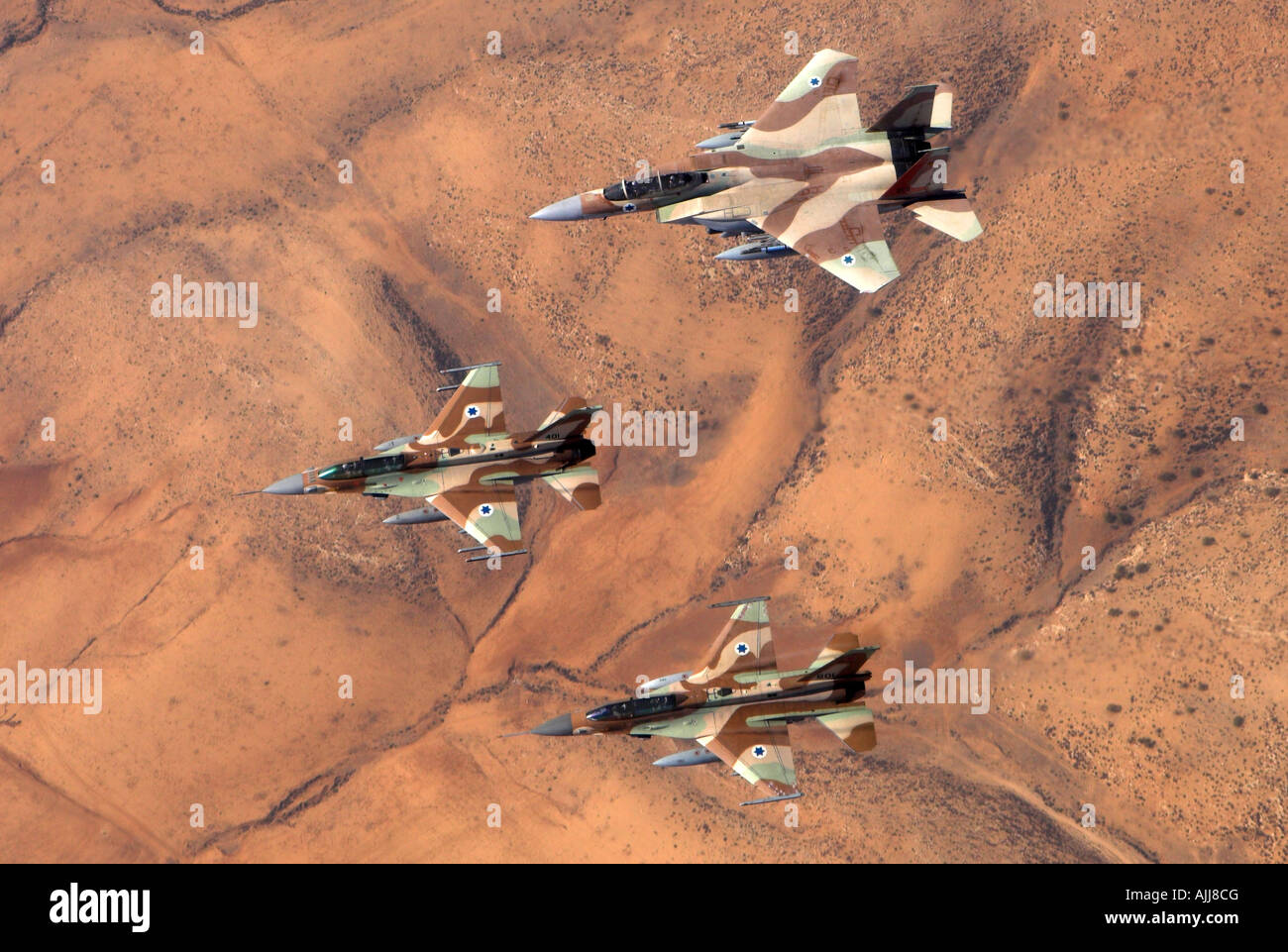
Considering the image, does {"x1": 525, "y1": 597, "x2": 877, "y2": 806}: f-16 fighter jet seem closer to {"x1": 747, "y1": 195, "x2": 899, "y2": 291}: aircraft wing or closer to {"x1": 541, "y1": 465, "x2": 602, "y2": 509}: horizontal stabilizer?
{"x1": 541, "y1": 465, "x2": 602, "y2": 509}: horizontal stabilizer

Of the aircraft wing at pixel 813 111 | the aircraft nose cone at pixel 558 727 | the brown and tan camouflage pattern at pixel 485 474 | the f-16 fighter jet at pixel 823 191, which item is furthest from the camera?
the aircraft wing at pixel 813 111

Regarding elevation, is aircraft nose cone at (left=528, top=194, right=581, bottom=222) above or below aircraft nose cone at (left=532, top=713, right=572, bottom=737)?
above

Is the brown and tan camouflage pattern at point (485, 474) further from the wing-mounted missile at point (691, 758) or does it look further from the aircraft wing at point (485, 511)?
the wing-mounted missile at point (691, 758)

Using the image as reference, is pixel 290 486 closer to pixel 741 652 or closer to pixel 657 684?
pixel 657 684

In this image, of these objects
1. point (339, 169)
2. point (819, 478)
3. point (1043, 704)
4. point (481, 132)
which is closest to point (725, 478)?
point (819, 478)

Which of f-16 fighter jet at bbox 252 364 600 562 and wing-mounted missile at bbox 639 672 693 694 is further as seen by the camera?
wing-mounted missile at bbox 639 672 693 694

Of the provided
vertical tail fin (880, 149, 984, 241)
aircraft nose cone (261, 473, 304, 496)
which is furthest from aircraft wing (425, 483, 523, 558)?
vertical tail fin (880, 149, 984, 241)

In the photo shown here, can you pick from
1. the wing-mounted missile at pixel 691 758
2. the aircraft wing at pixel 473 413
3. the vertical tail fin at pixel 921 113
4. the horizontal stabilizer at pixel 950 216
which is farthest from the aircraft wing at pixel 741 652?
the vertical tail fin at pixel 921 113
